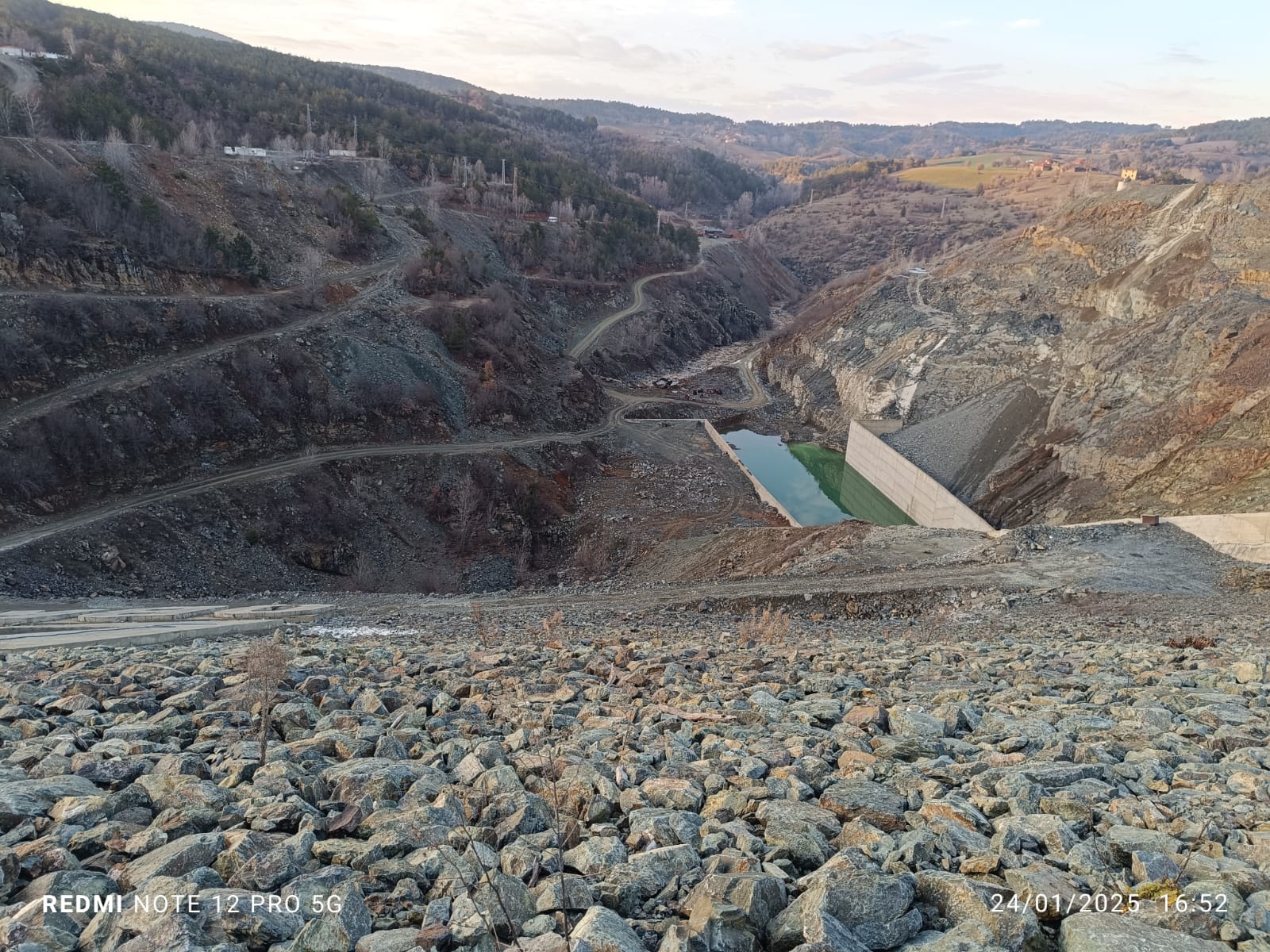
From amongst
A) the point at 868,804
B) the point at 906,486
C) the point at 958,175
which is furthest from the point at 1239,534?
the point at 958,175

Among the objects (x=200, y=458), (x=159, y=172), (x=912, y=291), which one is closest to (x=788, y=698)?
(x=200, y=458)

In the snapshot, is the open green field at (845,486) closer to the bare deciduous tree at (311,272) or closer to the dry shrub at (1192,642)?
the dry shrub at (1192,642)

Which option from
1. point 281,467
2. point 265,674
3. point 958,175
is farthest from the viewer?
point 958,175

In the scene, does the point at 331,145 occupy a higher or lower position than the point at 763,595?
higher

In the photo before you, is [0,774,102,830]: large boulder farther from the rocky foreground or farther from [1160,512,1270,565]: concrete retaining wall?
[1160,512,1270,565]: concrete retaining wall

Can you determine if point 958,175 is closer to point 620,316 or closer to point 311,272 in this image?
point 620,316

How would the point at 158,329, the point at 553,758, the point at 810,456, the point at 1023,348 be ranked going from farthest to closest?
the point at 810,456
the point at 1023,348
the point at 158,329
the point at 553,758

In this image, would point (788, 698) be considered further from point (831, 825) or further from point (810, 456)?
point (810, 456)
